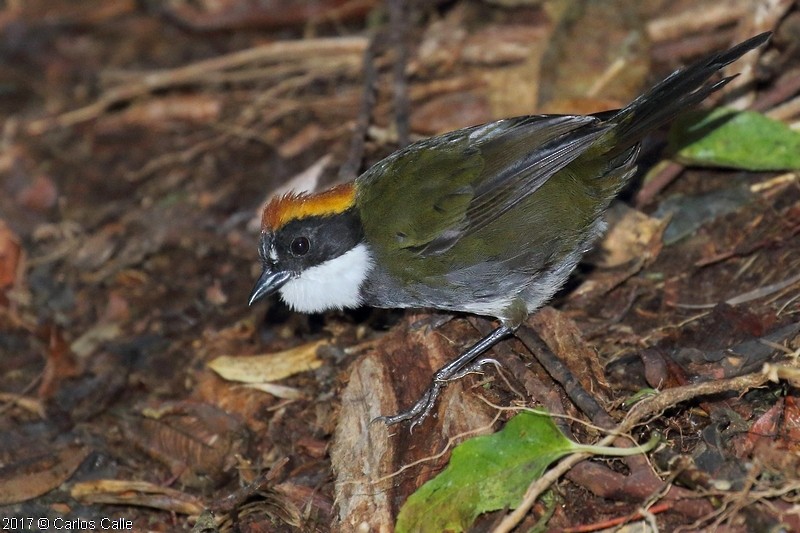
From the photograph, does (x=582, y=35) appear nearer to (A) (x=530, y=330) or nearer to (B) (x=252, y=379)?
(A) (x=530, y=330)

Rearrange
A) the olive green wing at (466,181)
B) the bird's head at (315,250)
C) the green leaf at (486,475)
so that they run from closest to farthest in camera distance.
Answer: the green leaf at (486,475)
the olive green wing at (466,181)
the bird's head at (315,250)

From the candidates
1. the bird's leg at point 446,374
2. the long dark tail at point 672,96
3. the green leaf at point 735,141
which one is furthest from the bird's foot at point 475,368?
the green leaf at point 735,141

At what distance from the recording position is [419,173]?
14.4ft

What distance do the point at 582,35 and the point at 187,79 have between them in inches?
121

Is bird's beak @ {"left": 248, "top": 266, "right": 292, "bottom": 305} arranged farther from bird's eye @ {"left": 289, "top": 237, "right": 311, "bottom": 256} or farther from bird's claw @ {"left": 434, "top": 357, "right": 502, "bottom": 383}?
bird's claw @ {"left": 434, "top": 357, "right": 502, "bottom": 383}

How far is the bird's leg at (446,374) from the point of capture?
153 inches

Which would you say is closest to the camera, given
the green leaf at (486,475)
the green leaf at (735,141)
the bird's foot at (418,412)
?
the green leaf at (486,475)

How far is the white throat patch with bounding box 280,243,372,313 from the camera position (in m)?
4.34

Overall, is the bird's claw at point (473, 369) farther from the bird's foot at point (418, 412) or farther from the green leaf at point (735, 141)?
the green leaf at point (735, 141)

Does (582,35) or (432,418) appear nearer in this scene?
(432,418)

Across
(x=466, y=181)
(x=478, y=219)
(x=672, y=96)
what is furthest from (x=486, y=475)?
(x=672, y=96)

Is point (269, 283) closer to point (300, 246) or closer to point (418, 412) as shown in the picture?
point (300, 246)

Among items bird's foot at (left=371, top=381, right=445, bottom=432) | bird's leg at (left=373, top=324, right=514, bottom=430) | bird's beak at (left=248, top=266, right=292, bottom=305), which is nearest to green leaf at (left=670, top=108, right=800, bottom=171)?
bird's leg at (left=373, top=324, right=514, bottom=430)

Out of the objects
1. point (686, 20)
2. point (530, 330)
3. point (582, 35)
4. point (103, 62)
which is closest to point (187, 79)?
point (103, 62)
